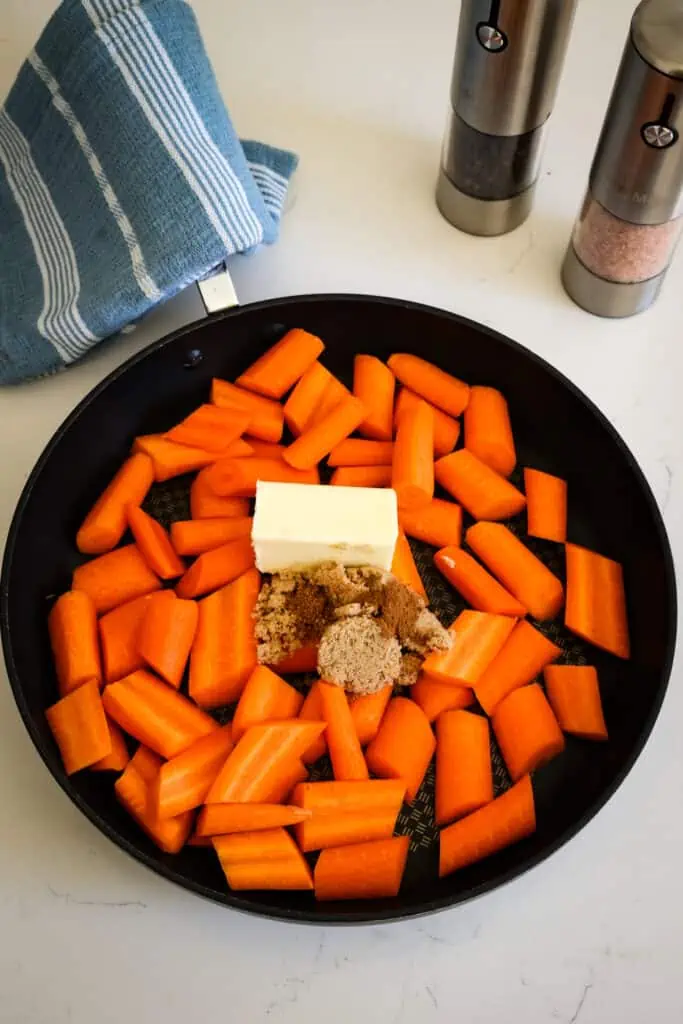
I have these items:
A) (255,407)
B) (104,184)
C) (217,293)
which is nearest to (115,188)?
(104,184)

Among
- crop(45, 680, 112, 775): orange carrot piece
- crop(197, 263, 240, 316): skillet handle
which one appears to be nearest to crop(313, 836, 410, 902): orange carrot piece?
crop(45, 680, 112, 775): orange carrot piece

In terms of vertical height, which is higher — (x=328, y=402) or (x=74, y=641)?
(x=328, y=402)

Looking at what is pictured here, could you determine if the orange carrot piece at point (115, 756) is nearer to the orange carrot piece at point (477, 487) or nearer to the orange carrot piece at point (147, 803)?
the orange carrot piece at point (147, 803)

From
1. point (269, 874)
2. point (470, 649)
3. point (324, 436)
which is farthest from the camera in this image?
point (324, 436)

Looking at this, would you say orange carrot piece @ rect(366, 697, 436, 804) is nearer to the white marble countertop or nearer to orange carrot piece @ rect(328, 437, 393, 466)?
the white marble countertop

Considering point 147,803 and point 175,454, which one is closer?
point 147,803

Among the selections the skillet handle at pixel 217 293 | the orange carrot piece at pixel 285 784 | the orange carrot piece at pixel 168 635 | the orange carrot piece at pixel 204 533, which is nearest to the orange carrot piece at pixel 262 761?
the orange carrot piece at pixel 285 784

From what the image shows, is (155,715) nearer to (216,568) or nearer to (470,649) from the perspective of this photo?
(216,568)

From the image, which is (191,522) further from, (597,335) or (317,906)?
(597,335)
